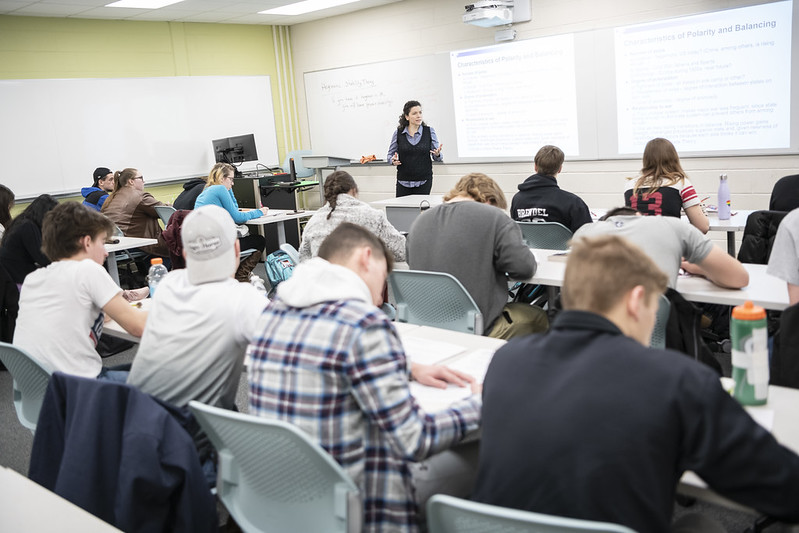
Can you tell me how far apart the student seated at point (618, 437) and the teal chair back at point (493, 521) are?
8cm

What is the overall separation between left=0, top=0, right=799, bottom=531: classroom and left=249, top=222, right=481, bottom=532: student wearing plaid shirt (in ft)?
16.6

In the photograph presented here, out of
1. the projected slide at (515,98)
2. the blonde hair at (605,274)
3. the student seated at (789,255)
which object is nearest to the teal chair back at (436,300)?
the student seated at (789,255)

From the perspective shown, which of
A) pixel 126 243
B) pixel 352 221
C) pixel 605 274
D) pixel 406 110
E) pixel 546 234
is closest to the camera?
pixel 605 274

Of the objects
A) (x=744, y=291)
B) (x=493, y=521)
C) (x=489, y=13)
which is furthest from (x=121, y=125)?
(x=493, y=521)

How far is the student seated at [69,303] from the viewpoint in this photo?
97.5 inches

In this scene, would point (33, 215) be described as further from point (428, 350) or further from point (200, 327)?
point (428, 350)

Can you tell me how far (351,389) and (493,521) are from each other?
0.49m

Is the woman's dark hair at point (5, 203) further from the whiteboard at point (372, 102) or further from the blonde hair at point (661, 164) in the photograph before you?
the whiteboard at point (372, 102)

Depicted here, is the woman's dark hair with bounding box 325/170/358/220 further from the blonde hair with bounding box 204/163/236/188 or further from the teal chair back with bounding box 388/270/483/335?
the blonde hair with bounding box 204/163/236/188

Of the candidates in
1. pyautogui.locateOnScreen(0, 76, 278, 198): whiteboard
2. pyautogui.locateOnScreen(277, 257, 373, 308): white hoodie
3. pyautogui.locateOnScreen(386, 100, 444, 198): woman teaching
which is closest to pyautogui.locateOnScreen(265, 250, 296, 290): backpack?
pyautogui.locateOnScreen(277, 257, 373, 308): white hoodie

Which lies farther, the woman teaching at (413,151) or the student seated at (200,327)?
the woman teaching at (413,151)

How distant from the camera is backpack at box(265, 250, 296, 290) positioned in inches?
163

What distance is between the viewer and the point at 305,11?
330 inches

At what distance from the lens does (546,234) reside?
411 cm
